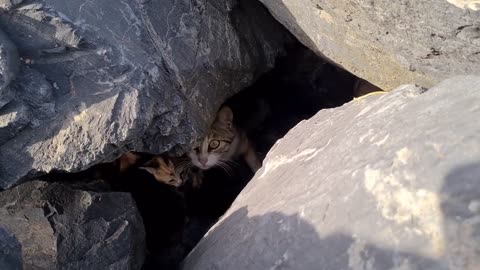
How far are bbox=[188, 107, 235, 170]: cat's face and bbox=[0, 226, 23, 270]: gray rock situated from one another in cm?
161

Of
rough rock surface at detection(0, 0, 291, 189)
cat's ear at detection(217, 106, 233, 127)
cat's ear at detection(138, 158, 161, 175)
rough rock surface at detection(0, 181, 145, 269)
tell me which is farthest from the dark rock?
cat's ear at detection(217, 106, 233, 127)

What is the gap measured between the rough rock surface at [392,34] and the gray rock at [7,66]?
1058mm

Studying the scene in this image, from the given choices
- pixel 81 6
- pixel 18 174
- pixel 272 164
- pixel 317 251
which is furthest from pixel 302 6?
pixel 18 174

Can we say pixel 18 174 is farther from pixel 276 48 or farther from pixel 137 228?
pixel 276 48

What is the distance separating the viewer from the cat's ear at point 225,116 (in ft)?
10.8

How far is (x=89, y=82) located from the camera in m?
2.10

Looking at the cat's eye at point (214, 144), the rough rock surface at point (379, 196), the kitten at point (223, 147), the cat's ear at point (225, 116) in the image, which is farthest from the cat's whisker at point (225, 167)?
the rough rock surface at point (379, 196)

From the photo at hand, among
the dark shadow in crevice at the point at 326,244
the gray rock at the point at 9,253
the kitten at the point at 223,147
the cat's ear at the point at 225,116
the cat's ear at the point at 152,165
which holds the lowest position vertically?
the kitten at the point at 223,147

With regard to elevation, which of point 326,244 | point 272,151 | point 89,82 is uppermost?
point 89,82

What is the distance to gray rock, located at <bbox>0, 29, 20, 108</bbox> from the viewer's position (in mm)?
1921

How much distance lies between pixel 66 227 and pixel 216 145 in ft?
4.72

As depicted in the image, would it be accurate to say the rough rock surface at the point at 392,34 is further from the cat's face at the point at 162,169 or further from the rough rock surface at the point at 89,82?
the cat's face at the point at 162,169

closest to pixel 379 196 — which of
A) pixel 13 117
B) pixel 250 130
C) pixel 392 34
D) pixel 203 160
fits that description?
pixel 392 34

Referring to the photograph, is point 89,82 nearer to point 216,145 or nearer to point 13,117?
point 13,117
